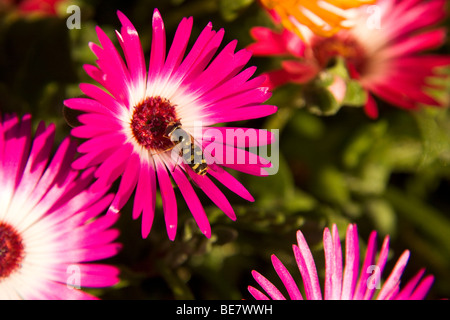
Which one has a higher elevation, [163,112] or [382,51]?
[382,51]

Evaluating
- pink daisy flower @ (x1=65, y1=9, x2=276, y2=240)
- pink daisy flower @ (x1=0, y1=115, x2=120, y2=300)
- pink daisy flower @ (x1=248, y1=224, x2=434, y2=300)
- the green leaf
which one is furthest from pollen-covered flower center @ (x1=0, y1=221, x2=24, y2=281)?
the green leaf

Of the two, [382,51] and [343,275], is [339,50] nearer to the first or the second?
[382,51]

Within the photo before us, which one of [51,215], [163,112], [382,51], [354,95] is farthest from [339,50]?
[51,215]

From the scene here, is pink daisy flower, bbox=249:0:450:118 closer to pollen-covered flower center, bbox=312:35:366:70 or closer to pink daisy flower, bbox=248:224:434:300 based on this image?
pollen-covered flower center, bbox=312:35:366:70

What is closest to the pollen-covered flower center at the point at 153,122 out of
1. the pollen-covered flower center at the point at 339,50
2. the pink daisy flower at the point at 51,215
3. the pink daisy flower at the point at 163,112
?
the pink daisy flower at the point at 163,112

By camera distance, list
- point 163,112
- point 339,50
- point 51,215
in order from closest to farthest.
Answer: point 51,215, point 163,112, point 339,50
